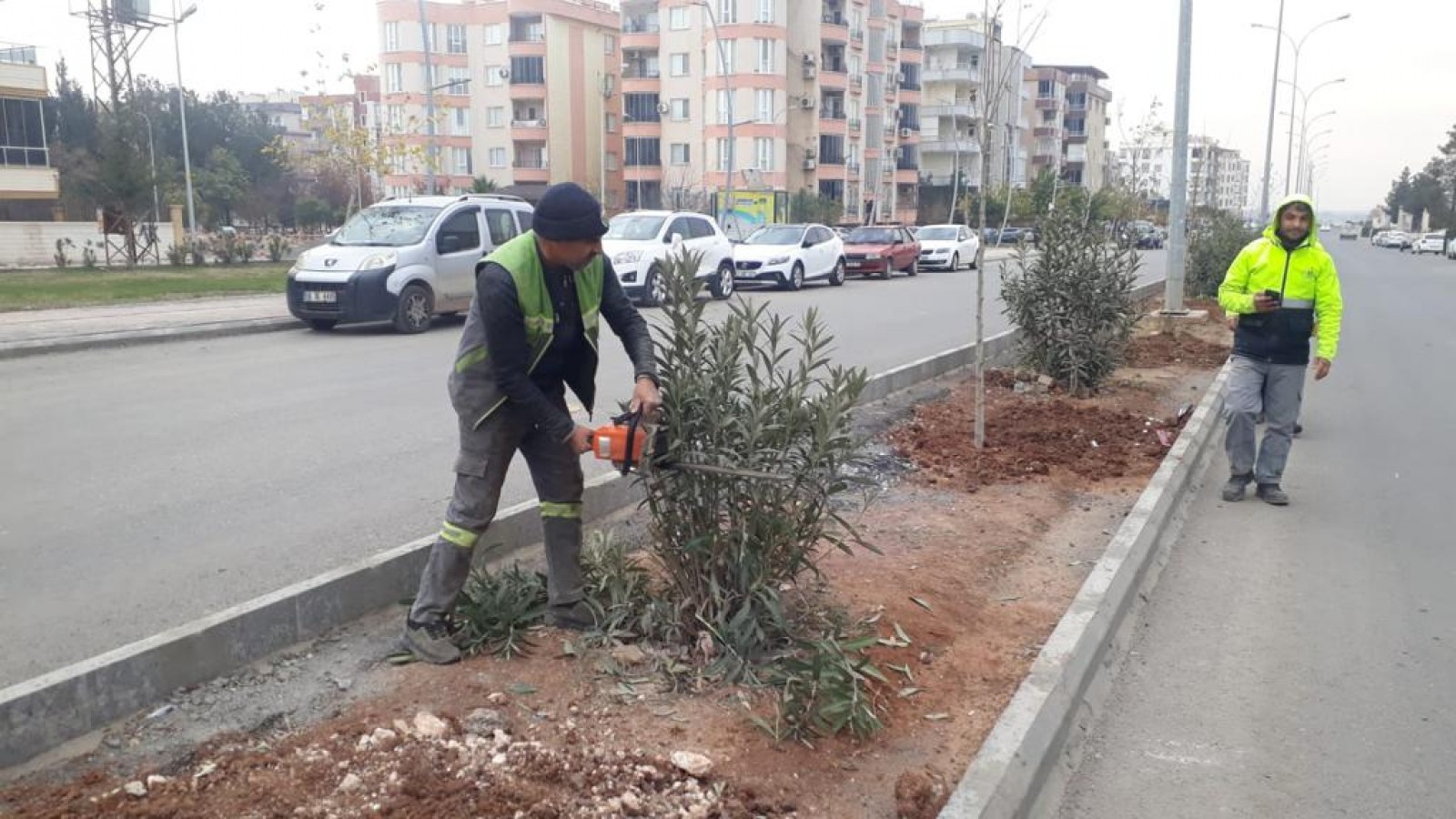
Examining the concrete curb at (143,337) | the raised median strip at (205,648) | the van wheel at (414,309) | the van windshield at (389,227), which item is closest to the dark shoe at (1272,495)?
the raised median strip at (205,648)

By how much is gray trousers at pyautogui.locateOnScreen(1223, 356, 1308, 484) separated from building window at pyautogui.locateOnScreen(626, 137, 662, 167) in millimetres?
63673

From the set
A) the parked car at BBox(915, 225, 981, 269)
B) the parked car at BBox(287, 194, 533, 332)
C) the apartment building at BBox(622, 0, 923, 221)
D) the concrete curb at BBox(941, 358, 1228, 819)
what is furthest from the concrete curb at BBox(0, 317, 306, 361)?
the apartment building at BBox(622, 0, 923, 221)

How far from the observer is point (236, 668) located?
13.5 feet

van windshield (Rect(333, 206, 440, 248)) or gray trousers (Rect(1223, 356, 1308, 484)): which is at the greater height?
van windshield (Rect(333, 206, 440, 248))

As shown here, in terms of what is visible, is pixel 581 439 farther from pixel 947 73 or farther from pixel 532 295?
pixel 947 73

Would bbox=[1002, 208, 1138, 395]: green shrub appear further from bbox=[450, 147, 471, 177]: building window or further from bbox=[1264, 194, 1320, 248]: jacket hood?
bbox=[450, 147, 471, 177]: building window

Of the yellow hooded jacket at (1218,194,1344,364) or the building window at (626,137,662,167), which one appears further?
the building window at (626,137,662,167)

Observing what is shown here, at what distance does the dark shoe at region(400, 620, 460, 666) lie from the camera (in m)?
4.12

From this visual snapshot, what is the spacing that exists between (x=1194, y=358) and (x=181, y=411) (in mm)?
11007

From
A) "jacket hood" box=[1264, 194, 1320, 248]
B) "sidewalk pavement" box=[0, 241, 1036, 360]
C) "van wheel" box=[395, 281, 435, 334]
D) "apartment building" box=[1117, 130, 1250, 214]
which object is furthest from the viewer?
"apartment building" box=[1117, 130, 1250, 214]

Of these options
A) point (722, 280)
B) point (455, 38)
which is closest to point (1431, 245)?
point (722, 280)

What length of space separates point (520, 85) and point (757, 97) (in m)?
16.6

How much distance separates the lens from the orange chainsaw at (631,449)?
3971mm

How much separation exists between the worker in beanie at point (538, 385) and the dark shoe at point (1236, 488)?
4747 mm
